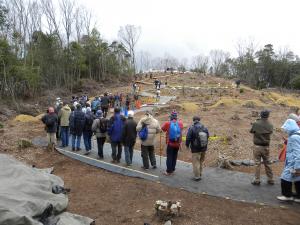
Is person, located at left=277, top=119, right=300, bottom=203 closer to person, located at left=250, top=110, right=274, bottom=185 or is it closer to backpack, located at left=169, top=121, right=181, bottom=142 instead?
person, located at left=250, top=110, right=274, bottom=185

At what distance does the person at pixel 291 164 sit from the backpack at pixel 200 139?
196 centimetres

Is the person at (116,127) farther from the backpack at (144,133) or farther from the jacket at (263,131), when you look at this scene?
the jacket at (263,131)

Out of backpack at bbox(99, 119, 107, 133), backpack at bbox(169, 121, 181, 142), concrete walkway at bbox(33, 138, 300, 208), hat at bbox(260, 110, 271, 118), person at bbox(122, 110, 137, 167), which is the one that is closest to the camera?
concrete walkway at bbox(33, 138, 300, 208)

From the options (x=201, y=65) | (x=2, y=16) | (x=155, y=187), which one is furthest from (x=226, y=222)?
(x=201, y=65)

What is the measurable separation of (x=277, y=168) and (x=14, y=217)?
24.3ft

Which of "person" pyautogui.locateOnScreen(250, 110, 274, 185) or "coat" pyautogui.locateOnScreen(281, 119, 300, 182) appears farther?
"person" pyautogui.locateOnScreen(250, 110, 274, 185)

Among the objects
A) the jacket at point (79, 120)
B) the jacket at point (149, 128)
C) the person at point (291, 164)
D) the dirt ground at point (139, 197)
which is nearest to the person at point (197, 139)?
the dirt ground at point (139, 197)

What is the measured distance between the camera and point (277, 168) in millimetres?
9953

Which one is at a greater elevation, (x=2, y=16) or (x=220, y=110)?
(x=2, y=16)

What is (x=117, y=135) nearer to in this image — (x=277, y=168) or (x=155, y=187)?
(x=155, y=187)

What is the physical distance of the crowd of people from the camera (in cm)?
705

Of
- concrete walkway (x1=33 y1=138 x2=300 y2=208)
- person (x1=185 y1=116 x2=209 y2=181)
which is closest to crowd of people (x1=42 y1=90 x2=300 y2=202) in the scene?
person (x1=185 y1=116 x2=209 y2=181)

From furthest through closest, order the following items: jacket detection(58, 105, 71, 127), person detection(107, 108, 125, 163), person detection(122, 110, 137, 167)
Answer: jacket detection(58, 105, 71, 127) → person detection(107, 108, 125, 163) → person detection(122, 110, 137, 167)

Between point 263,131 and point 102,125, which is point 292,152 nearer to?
point 263,131
